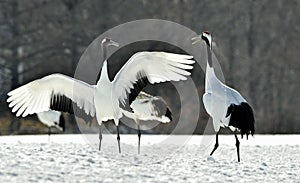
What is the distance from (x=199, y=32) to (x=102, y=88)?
15590 mm

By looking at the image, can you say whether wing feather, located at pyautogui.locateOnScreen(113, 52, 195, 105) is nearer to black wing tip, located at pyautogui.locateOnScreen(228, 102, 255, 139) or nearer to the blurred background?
black wing tip, located at pyautogui.locateOnScreen(228, 102, 255, 139)

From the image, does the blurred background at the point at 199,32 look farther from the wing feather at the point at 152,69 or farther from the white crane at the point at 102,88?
the wing feather at the point at 152,69

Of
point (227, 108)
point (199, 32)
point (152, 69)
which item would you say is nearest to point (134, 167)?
point (152, 69)

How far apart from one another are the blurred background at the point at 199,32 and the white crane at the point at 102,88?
1426cm

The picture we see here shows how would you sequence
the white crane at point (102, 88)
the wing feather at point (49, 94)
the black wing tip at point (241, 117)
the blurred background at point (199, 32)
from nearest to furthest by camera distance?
the white crane at point (102, 88) → the black wing tip at point (241, 117) → the wing feather at point (49, 94) → the blurred background at point (199, 32)

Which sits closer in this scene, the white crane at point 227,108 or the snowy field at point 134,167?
the snowy field at point 134,167

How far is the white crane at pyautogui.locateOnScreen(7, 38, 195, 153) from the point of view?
9.14 m

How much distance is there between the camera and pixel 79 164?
789 cm

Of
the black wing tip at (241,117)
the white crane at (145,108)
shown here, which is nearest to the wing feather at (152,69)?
the black wing tip at (241,117)

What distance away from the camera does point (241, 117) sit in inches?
373

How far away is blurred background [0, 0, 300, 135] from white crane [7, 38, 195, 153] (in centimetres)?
1426

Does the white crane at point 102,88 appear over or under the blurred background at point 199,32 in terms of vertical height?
under

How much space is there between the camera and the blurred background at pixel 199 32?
2505cm

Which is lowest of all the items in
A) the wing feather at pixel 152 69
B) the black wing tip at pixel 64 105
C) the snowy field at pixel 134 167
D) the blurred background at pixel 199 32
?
the snowy field at pixel 134 167
